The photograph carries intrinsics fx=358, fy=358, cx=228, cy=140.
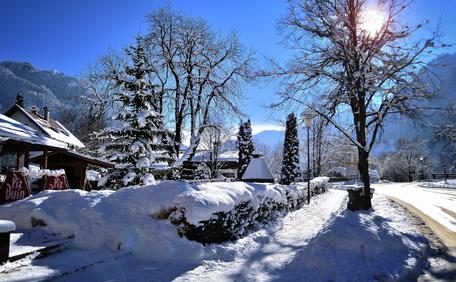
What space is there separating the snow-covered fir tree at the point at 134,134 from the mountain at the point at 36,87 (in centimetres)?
5453

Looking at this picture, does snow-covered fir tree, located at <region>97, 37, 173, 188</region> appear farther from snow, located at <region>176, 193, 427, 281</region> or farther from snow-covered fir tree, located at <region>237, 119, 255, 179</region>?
snow-covered fir tree, located at <region>237, 119, 255, 179</region>

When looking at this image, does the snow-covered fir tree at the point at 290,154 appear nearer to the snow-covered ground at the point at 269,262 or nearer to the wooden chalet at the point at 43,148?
the wooden chalet at the point at 43,148

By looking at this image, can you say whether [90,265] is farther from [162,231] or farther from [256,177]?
[256,177]

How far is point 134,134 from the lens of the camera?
677 inches

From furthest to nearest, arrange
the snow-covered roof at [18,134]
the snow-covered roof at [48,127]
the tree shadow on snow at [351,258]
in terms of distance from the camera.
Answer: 1. the snow-covered roof at [48,127]
2. the snow-covered roof at [18,134]
3. the tree shadow on snow at [351,258]

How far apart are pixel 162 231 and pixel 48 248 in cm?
209

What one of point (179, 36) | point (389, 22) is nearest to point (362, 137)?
point (389, 22)

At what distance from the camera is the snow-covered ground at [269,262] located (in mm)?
5941

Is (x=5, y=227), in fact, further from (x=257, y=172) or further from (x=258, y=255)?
(x=257, y=172)

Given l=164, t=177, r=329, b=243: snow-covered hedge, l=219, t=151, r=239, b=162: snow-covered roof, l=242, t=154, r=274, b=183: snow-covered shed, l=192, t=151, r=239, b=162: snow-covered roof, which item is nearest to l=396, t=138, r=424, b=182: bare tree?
l=219, t=151, r=239, b=162: snow-covered roof

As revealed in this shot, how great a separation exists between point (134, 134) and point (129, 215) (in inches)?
397

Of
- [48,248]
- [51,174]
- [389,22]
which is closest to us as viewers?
[48,248]

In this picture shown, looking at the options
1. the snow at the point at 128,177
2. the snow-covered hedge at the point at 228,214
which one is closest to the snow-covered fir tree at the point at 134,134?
the snow at the point at 128,177

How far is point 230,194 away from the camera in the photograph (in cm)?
857
